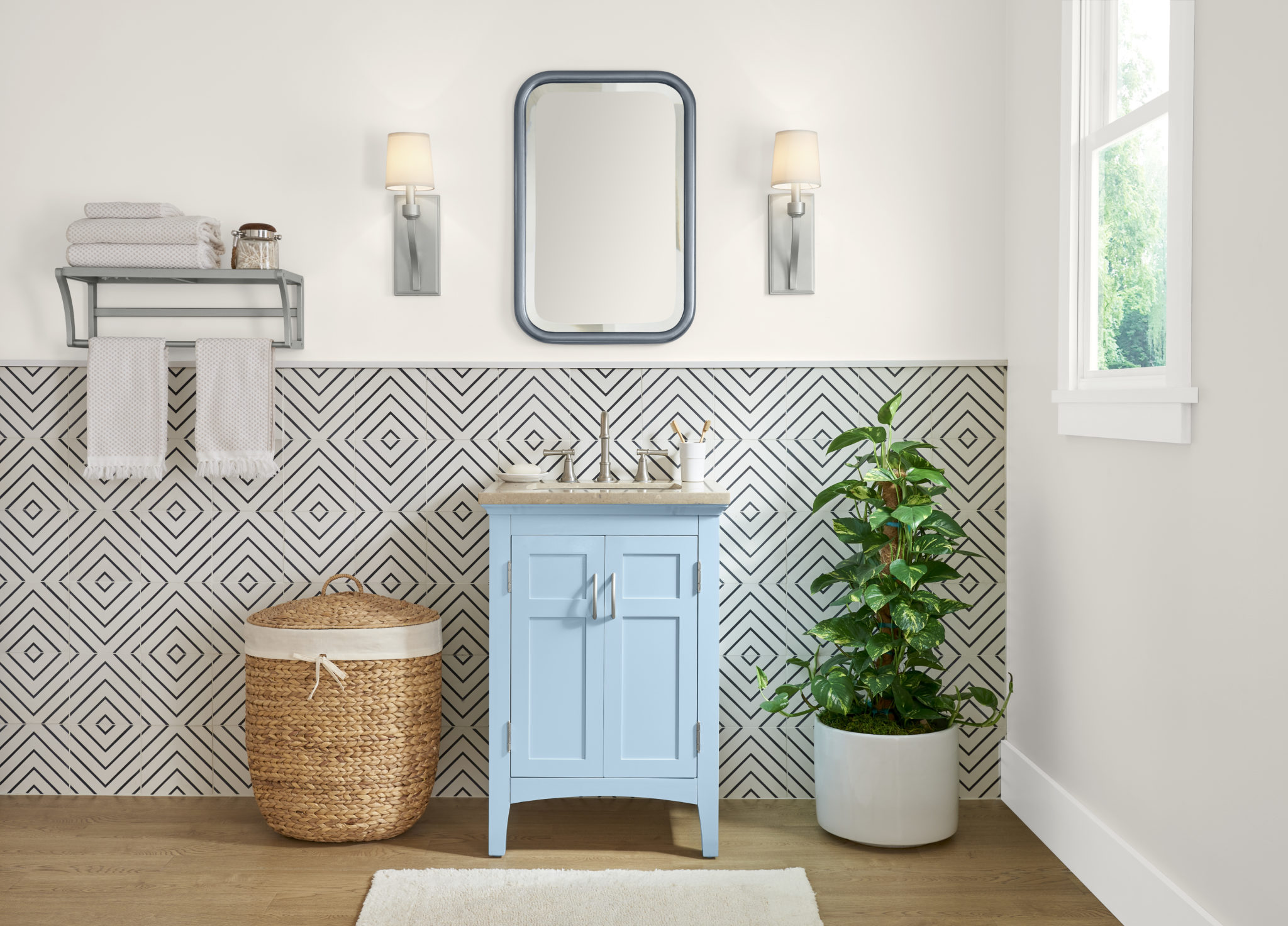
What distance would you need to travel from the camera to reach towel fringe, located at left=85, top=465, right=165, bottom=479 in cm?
285

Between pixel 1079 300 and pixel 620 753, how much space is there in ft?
5.32

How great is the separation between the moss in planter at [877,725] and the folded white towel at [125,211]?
2293mm

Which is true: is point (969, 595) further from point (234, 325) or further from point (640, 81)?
point (234, 325)

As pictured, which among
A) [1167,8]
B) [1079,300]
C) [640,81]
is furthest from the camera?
[640,81]

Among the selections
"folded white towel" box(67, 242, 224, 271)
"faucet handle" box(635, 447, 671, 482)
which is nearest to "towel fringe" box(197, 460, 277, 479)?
"folded white towel" box(67, 242, 224, 271)

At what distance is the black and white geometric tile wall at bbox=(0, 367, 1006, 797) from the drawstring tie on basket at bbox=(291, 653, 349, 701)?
450 mm

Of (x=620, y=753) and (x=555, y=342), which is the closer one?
(x=620, y=753)

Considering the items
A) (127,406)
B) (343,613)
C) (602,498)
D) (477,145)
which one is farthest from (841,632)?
(127,406)

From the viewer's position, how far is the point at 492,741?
8.51ft

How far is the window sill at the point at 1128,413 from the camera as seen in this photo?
6.59 ft

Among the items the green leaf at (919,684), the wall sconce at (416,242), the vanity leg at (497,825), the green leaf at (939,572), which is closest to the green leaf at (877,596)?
the green leaf at (939,572)

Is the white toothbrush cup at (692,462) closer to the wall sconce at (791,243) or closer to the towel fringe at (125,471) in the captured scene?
the wall sconce at (791,243)

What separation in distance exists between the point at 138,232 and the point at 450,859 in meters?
1.89

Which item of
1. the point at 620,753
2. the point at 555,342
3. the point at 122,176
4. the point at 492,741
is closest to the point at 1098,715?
the point at 620,753
